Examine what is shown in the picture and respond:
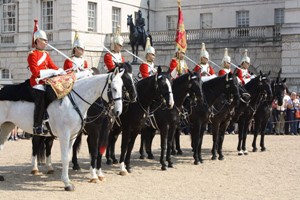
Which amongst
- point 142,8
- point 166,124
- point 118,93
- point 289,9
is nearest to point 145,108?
point 166,124

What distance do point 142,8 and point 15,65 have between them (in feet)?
32.8

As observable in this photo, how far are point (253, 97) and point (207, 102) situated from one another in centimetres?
278

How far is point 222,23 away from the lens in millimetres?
38812

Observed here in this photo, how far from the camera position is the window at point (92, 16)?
35406 millimetres

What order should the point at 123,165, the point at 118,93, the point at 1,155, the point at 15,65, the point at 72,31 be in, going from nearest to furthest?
1. the point at 118,93
2. the point at 123,165
3. the point at 1,155
4. the point at 72,31
5. the point at 15,65

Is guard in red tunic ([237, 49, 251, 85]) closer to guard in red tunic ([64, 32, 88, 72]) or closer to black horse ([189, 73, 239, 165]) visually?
black horse ([189, 73, 239, 165])

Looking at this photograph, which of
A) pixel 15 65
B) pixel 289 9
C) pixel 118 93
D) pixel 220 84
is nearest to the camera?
pixel 118 93

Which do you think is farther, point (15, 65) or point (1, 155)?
point (15, 65)

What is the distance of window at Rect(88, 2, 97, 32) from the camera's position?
35.4 metres

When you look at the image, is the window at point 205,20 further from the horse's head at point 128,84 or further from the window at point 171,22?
the horse's head at point 128,84

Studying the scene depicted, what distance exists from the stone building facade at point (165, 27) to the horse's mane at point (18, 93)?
1941 centimetres

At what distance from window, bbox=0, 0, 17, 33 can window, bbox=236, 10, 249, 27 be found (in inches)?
592

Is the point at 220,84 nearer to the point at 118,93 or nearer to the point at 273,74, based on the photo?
the point at 118,93

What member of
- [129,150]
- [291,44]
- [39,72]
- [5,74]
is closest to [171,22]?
[5,74]
